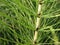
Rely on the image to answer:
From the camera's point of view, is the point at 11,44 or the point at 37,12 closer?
the point at 37,12

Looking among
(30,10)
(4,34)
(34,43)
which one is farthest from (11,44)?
(30,10)

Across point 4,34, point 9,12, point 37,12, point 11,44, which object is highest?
point 37,12

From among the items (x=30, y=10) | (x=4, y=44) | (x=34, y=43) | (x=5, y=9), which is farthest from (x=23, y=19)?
(x=5, y=9)

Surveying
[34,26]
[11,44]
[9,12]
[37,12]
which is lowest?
[11,44]

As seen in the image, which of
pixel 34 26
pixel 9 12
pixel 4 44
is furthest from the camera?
pixel 9 12

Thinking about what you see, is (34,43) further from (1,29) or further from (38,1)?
(1,29)

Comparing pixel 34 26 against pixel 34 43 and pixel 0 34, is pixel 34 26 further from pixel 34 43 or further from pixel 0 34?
pixel 0 34

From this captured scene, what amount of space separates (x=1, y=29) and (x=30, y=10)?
1048 millimetres

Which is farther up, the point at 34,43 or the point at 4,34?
the point at 34,43

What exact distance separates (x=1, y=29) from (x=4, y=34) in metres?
0.07

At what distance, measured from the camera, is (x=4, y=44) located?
2.07 m

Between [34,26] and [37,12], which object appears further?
[34,26]

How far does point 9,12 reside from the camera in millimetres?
2246

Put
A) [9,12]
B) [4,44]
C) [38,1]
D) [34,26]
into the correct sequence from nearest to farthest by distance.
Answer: [38,1]
[34,26]
[4,44]
[9,12]
